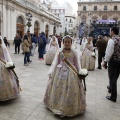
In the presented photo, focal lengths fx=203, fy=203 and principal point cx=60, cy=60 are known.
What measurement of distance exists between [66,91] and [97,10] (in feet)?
206

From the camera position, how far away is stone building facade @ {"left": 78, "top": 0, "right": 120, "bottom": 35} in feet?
205

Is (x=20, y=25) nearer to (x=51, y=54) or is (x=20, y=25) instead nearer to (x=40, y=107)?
(x=51, y=54)

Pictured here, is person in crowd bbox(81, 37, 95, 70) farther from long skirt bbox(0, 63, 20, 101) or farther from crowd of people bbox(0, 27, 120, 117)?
long skirt bbox(0, 63, 20, 101)

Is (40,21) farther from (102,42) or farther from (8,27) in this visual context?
(102,42)

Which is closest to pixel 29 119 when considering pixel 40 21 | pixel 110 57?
pixel 110 57

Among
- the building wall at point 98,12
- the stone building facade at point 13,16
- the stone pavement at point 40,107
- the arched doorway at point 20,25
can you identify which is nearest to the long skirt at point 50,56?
the stone pavement at point 40,107

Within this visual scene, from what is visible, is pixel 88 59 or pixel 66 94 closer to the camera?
pixel 66 94

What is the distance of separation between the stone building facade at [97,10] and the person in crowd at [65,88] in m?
58.8

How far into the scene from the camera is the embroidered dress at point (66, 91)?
12.7ft

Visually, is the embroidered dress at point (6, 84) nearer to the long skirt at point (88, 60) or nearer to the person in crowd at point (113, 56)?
the person in crowd at point (113, 56)

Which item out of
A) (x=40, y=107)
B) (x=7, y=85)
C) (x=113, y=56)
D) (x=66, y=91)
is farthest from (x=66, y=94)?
(x=113, y=56)

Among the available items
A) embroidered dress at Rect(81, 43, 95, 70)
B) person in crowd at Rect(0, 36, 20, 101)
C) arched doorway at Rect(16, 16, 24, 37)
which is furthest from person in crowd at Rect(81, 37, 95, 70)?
arched doorway at Rect(16, 16, 24, 37)

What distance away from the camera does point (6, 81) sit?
14.8 ft

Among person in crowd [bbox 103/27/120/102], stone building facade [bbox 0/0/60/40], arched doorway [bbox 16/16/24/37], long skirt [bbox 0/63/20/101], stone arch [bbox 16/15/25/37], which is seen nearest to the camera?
long skirt [bbox 0/63/20/101]
